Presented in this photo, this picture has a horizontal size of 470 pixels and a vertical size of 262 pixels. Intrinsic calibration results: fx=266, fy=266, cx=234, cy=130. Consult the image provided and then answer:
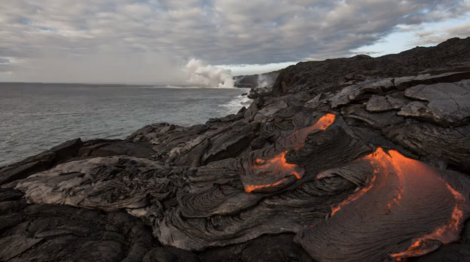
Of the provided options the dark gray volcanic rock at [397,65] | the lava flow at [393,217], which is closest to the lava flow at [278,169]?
the lava flow at [393,217]

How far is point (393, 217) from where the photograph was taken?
21.9ft

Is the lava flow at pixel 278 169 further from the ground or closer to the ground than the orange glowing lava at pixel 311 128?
closer to the ground

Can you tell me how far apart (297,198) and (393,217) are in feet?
8.28

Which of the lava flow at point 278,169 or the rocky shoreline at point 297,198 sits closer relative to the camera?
the rocky shoreline at point 297,198

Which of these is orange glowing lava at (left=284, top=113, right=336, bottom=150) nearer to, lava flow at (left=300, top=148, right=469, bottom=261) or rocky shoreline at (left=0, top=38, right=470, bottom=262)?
rocky shoreline at (left=0, top=38, right=470, bottom=262)

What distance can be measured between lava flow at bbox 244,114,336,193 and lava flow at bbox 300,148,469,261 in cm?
169

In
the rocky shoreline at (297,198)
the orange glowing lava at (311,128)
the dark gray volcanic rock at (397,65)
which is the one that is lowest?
the rocky shoreline at (297,198)

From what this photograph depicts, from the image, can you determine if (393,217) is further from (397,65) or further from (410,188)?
(397,65)

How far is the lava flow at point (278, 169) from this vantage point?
8.55 m

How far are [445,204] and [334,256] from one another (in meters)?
3.21

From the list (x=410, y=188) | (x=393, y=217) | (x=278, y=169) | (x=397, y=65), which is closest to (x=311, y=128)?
(x=278, y=169)

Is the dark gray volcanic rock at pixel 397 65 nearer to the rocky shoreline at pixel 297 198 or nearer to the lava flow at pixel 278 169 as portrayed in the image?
the rocky shoreline at pixel 297 198

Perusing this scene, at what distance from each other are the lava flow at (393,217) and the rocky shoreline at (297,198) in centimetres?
3

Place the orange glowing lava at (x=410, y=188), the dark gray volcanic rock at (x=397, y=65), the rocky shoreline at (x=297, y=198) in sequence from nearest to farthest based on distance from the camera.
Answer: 1. the orange glowing lava at (x=410, y=188)
2. the rocky shoreline at (x=297, y=198)
3. the dark gray volcanic rock at (x=397, y=65)
